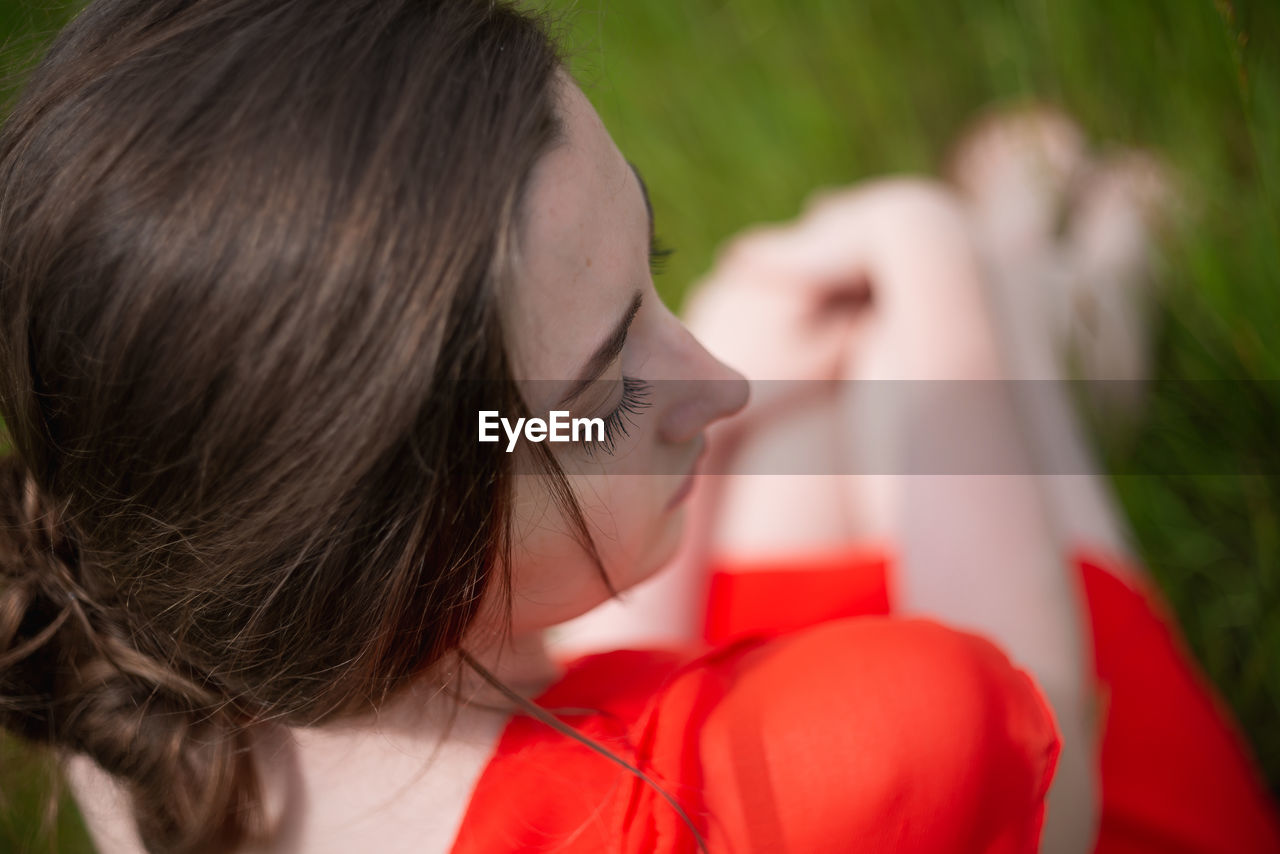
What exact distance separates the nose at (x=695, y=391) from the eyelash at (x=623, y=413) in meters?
0.04

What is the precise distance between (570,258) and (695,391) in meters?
0.19

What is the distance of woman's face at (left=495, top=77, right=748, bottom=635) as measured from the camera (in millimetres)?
615

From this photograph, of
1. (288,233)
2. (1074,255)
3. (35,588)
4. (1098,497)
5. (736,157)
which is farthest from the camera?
(736,157)

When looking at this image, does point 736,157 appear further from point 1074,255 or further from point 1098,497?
point 1098,497

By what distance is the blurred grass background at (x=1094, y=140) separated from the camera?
1.31 meters

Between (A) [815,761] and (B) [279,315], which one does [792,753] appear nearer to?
(A) [815,761]

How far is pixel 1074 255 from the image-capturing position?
5.28ft

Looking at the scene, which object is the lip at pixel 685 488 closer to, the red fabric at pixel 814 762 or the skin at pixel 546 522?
the skin at pixel 546 522

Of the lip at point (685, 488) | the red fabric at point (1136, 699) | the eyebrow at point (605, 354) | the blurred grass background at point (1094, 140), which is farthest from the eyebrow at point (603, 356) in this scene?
the red fabric at point (1136, 699)

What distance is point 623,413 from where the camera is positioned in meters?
0.70

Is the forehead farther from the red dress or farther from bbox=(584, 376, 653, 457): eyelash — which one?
the red dress

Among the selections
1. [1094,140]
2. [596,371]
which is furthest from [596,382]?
[1094,140]

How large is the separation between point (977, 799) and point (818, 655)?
0.53 ft

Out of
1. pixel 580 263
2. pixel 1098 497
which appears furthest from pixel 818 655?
pixel 1098 497
